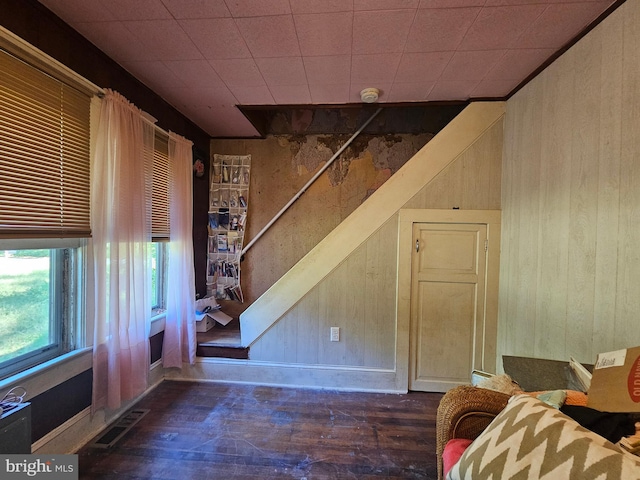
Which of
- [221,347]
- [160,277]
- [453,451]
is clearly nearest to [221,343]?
[221,347]

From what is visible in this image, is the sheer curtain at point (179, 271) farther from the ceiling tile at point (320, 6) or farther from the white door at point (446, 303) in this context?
the white door at point (446, 303)

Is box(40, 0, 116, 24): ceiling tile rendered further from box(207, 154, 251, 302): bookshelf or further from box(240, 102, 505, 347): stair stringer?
box(240, 102, 505, 347): stair stringer

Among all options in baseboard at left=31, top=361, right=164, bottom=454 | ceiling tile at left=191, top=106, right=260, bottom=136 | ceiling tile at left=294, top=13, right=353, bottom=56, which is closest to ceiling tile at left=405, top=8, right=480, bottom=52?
ceiling tile at left=294, top=13, right=353, bottom=56

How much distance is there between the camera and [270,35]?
1435mm

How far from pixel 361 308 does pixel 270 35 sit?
205cm

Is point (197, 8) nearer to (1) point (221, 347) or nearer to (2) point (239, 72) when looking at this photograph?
(2) point (239, 72)

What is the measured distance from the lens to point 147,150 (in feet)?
6.33

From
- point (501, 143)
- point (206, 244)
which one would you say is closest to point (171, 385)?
point (206, 244)

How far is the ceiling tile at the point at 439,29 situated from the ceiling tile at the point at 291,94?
31.9 inches

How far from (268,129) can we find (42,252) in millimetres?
2240

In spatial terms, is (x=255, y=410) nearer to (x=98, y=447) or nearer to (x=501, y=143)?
(x=98, y=447)

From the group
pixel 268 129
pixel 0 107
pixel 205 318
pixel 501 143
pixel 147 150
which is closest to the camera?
pixel 0 107

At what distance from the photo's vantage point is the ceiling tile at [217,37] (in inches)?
53.7

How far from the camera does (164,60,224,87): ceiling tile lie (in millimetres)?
1690
